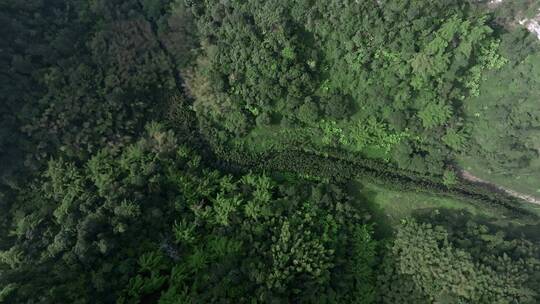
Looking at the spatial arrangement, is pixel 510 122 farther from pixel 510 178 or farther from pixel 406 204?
pixel 406 204

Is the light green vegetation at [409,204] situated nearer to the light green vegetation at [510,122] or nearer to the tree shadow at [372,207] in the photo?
the tree shadow at [372,207]

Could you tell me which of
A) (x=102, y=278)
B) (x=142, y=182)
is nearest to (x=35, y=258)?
(x=102, y=278)

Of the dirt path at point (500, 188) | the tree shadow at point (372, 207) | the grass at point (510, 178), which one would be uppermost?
the grass at point (510, 178)

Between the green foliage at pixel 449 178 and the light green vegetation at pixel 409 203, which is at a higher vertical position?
the green foliage at pixel 449 178

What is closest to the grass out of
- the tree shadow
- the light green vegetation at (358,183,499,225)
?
the light green vegetation at (358,183,499,225)

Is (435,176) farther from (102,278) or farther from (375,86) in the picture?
(102,278)

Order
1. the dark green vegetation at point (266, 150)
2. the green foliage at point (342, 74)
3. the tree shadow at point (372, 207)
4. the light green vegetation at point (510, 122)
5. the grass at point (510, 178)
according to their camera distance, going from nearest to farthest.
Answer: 1. the dark green vegetation at point (266, 150)
2. the light green vegetation at point (510, 122)
3. the green foliage at point (342, 74)
4. the tree shadow at point (372, 207)
5. the grass at point (510, 178)

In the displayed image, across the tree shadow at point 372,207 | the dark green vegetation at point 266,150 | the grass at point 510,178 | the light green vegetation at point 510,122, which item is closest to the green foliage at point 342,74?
the dark green vegetation at point 266,150

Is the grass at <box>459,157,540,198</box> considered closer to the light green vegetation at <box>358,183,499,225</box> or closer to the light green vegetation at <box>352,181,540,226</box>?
the light green vegetation at <box>352,181,540,226</box>

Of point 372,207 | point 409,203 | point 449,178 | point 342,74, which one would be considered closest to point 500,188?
point 449,178
